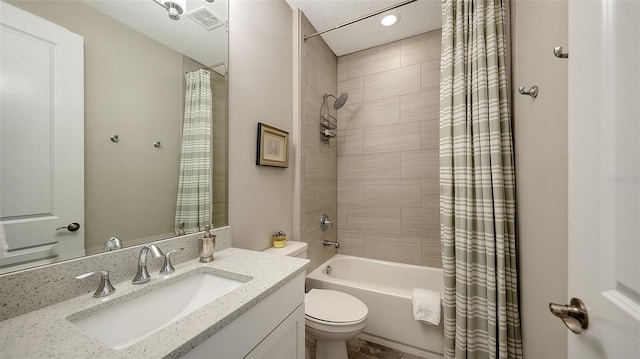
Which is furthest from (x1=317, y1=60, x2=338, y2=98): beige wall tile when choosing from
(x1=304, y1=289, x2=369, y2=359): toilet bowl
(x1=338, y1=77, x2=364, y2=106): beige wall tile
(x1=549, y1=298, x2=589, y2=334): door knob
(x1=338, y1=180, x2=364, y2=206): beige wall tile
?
(x1=549, y1=298, x2=589, y2=334): door knob

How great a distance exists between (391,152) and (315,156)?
2.48 feet

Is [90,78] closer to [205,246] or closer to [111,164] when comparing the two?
[111,164]

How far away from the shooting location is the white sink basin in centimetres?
64

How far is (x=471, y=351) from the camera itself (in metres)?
1.24

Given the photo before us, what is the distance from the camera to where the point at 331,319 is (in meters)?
1.29

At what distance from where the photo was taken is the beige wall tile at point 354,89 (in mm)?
2387

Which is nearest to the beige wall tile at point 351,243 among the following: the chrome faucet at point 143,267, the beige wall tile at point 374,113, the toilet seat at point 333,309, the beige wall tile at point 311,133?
the toilet seat at point 333,309

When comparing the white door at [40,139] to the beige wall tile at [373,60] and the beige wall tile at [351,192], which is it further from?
the beige wall tile at [373,60]

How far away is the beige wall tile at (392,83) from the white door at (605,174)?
1743 millimetres

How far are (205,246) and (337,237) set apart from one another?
1646 millimetres

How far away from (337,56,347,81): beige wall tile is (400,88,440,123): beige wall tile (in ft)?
2.24

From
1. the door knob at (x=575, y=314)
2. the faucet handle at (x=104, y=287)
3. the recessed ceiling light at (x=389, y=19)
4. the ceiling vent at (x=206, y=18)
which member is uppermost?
the recessed ceiling light at (x=389, y=19)

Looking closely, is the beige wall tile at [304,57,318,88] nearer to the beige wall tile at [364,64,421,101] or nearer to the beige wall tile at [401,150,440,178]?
the beige wall tile at [364,64,421,101]

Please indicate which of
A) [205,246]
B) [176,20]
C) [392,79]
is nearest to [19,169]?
[205,246]
